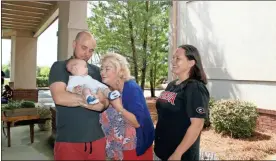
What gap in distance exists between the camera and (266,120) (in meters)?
4.73

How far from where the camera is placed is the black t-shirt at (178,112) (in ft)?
4.57

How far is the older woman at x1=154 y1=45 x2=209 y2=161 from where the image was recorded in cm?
139

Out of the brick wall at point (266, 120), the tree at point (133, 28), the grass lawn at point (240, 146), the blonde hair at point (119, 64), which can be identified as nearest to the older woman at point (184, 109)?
the blonde hair at point (119, 64)

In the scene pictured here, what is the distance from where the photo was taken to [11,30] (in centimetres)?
991

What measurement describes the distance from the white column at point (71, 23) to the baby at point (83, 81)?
2662 millimetres

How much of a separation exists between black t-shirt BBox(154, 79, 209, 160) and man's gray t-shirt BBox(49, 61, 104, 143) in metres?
0.37

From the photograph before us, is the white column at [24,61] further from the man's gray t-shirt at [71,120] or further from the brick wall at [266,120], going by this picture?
the man's gray t-shirt at [71,120]

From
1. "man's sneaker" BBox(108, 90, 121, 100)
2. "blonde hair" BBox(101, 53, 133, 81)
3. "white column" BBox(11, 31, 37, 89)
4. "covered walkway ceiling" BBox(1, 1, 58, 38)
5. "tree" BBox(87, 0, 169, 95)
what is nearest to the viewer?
"man's sneaker" BBox(108, 90, 121, 100)

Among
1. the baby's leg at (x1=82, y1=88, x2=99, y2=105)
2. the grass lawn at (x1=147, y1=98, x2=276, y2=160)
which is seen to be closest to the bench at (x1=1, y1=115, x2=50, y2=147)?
the grass lawn at (x1=147, y1=98, x2=276, y2=160)

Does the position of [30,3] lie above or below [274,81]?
above

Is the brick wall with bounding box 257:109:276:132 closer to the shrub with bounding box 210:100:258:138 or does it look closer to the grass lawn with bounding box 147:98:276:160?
the grass lawn with bounding box 147:98:276:160

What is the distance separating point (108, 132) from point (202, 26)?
4.51 m

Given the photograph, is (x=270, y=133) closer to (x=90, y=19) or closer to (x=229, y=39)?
(x=229, y=39)

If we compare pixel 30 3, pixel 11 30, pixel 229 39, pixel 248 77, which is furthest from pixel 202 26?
pixel 11 30
